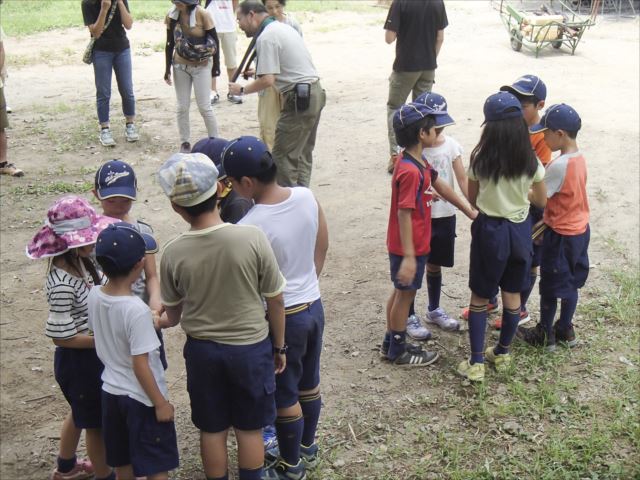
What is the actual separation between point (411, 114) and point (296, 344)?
1.48 metres

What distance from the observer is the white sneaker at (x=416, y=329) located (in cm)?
474

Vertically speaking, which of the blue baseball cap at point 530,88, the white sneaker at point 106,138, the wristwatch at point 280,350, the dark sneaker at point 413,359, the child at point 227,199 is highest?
the blue baseball cap at point 530,88

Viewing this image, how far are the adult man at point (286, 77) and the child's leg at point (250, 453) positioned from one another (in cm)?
349

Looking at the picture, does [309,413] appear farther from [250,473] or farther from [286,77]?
[286,77]

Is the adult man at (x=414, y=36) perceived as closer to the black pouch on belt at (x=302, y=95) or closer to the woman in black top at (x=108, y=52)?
the black pouch on belt at (x=302, y=95)

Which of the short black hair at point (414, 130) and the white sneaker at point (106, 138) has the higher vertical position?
the short black hair at point (414, 130)

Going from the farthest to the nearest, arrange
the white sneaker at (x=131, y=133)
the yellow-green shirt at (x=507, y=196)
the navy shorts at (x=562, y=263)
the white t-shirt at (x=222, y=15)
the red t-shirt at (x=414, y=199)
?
the white t-shirt at (x=222, y=15), the white sneaker at (x=131, y=133), the navy shorts at (x=562, y=263), the yellow-green shirt at (x=507, y=196), the red t-shirt at (x=414, y=199)

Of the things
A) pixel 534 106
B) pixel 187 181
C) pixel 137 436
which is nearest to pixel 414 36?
pixel 534 106

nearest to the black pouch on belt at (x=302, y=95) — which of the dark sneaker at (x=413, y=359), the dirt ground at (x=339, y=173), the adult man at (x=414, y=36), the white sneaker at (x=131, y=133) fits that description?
the dirt ground at (x=339, y=173)

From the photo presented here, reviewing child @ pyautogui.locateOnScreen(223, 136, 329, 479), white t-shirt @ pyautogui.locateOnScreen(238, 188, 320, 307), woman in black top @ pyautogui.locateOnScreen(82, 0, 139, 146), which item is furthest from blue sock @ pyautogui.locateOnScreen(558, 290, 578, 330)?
woman in black top @ pyautogui.locateOnScreen(82, 0, 139, 146)

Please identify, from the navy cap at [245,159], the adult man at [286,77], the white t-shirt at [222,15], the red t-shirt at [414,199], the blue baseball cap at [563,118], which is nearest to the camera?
the navy cap at [245,159]

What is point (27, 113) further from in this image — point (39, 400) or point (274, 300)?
point (274, 300)

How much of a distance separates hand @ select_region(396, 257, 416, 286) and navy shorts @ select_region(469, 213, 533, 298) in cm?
43

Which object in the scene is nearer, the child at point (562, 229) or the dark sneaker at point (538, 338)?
the child at point (562, 229)
